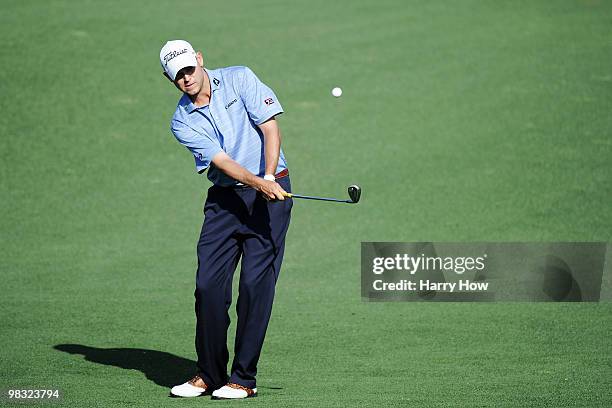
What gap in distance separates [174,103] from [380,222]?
14.6 ft

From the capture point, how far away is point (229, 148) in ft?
19.5

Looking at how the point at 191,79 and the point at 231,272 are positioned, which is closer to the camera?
the point at 191,79

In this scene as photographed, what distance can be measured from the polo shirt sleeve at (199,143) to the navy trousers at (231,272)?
26 cm

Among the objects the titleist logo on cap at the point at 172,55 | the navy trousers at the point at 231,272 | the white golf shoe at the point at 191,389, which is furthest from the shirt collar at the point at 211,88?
the white golf shoe at the point at 191,389

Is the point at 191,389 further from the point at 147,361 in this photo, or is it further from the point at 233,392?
the point at 147,361

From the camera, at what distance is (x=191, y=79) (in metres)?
5.82

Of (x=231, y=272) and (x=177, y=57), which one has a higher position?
(x=177, y=57)

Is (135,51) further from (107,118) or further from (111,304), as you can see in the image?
(111,304)

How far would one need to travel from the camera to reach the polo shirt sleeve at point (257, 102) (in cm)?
588

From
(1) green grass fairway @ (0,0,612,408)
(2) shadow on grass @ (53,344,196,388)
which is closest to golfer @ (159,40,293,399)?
(1) green grass fairway @ (0,0,612,408)

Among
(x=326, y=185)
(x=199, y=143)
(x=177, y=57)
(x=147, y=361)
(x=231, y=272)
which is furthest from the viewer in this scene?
(x=326, y=185)

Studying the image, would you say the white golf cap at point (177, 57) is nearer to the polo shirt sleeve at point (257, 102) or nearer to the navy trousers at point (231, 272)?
the polo shirt sleeve at point (257, 102)

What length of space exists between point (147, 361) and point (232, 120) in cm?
210

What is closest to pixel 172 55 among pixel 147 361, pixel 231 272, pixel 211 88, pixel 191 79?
pixel 191 79
